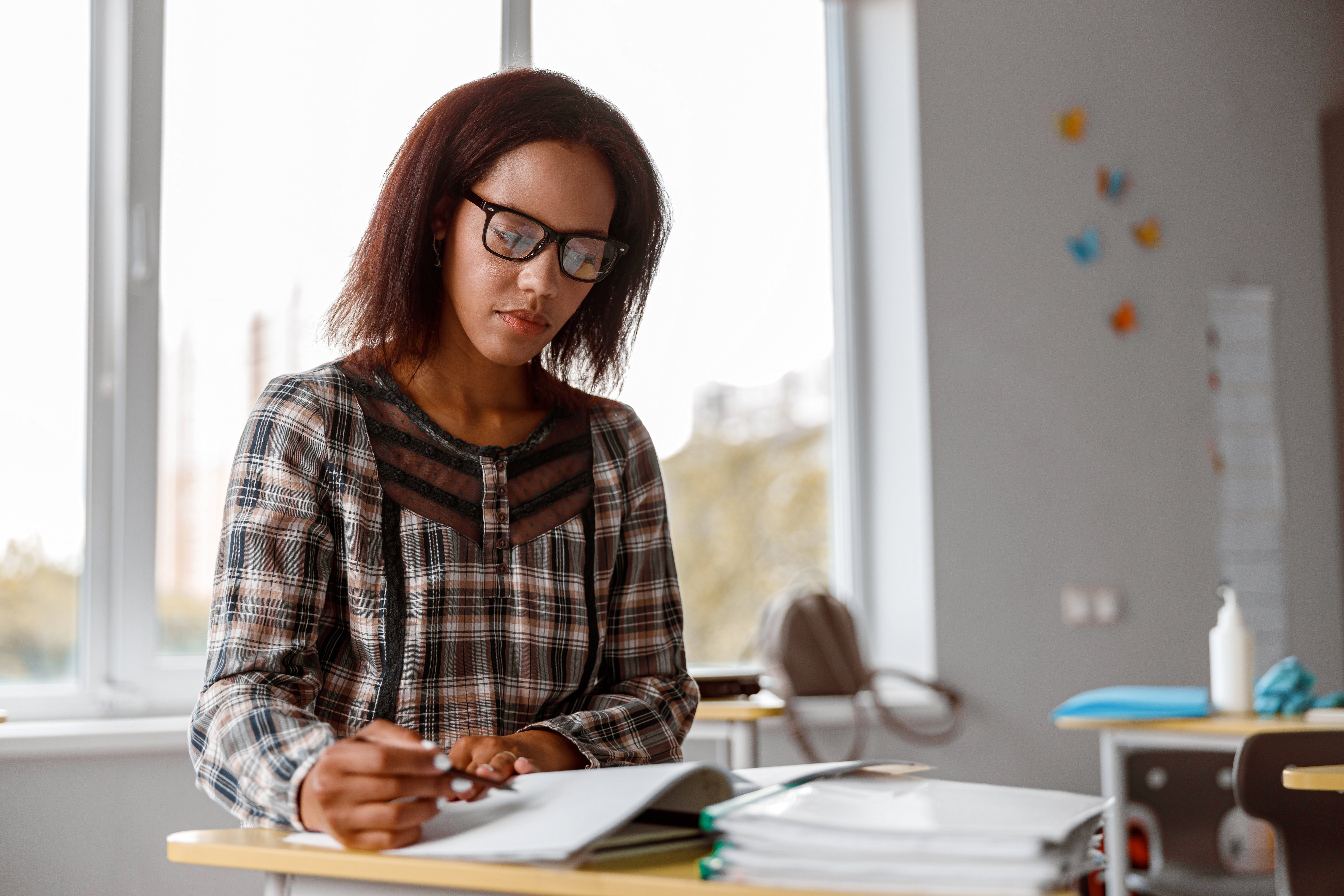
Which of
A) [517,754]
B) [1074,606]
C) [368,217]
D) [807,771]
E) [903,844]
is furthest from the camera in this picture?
[1074,606]

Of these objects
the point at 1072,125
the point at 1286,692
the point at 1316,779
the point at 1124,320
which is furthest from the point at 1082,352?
the point at 1316,779

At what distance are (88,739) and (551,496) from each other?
149cm

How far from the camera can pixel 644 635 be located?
4.00 feet

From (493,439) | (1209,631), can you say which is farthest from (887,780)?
(1209,631)

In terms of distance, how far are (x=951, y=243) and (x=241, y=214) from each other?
6.09 feet

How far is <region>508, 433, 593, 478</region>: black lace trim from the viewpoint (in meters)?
1.16

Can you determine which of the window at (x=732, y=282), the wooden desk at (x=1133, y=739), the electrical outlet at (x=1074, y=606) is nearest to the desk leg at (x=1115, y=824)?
the wooden desk at (x=1133, y=739)

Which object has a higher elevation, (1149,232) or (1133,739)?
(1149,232)

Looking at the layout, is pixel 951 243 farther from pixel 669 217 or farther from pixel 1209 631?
pixel 669 217

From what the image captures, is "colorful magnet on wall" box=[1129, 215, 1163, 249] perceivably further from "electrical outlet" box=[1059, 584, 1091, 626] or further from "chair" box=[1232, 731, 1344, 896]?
"chair" box=[1232, 731, 1344, 896]

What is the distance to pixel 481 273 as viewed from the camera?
111 centimetres

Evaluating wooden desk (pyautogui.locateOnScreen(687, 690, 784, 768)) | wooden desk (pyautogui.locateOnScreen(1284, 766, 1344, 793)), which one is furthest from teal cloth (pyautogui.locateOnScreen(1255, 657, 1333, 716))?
wooden desk (pyautogui.locateOnScreen(687, 690, 784, 768))

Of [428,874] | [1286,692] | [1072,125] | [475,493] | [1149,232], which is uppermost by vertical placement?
[1072,125]

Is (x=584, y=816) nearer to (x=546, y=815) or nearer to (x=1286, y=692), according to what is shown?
(x=546, y=815)
